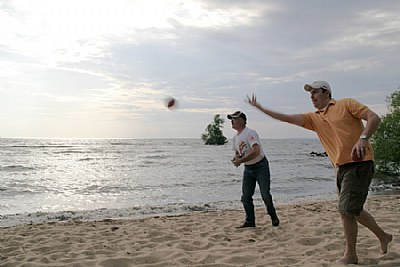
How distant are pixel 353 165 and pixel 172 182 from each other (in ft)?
49.7

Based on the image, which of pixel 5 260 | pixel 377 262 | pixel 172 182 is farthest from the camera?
pixel 172 182

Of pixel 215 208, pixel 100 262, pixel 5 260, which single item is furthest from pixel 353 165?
pixel 215 208

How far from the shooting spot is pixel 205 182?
1864 centimetres

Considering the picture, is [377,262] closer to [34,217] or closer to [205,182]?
[34,217]

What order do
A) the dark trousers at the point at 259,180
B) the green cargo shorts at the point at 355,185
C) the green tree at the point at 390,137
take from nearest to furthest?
the green cargo shorts at the point at 355,185
the dark trousers at the point at 259,180
the green tree at the point at 390,137

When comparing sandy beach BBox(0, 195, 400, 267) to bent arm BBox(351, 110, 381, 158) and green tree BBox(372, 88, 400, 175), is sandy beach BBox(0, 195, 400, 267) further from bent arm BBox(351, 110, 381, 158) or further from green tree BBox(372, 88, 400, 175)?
green tree BBox(372, 88, 400, 175)

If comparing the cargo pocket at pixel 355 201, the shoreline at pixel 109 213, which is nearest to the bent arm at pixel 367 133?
the cargo pocket at pixel 355 201

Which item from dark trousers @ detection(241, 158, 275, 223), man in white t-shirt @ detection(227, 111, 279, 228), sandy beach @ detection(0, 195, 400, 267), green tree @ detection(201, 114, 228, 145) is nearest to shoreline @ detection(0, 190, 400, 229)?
sandy beach @ detection(0, 195, 400, 267)

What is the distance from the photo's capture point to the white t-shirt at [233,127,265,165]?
6383 millimetres

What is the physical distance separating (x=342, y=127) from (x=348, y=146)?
20cm

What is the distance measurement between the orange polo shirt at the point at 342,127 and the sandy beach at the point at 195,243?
1.26 m

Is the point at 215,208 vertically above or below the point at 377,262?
below

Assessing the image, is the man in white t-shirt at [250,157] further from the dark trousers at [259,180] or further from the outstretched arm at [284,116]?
the outstretched arm at [284,116]

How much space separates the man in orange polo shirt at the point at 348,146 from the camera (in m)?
3.77
